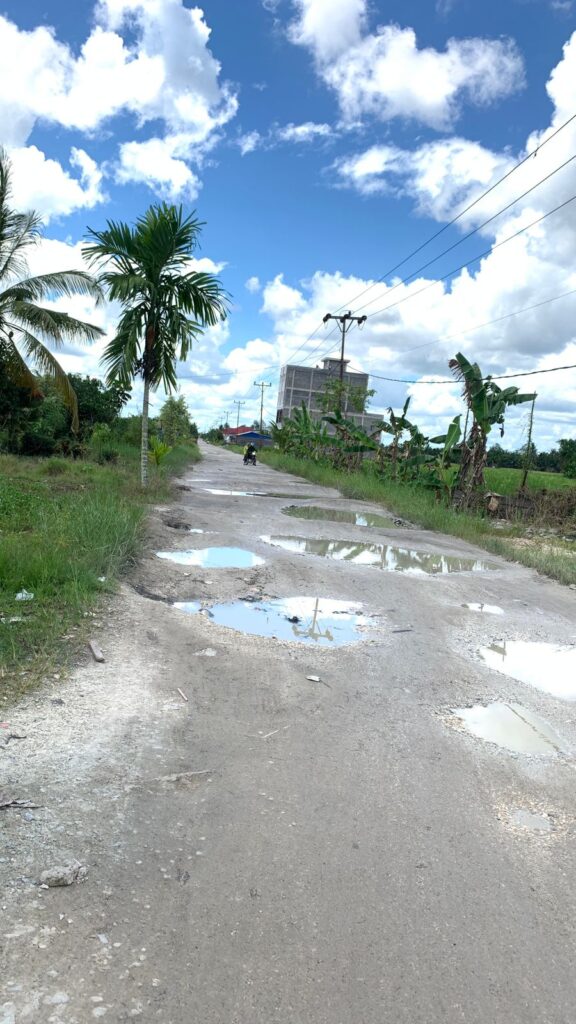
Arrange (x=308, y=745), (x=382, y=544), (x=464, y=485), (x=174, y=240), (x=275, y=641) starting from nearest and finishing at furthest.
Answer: (x=308, y=745)
(x=275, y=641)
(x=382, y=544)
(x=174, y=240)
(x=464, y=485)

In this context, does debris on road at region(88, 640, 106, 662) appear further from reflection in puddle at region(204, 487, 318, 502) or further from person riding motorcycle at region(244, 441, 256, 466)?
person riding motorcycle at region(244, 441, 256, 466)

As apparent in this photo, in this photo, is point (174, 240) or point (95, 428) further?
point (95, 428)

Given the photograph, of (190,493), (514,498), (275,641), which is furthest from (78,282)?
(275,641)

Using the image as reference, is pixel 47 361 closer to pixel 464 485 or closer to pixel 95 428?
pixel 95 428

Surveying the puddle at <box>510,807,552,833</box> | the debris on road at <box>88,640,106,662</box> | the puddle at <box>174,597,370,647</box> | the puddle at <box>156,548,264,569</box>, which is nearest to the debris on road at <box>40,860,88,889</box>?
the puddle at <box>510,807,552,833</box>

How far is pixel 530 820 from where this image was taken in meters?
3.19

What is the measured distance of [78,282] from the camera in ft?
56.0

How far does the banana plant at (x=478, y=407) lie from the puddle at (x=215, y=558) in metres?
9.53

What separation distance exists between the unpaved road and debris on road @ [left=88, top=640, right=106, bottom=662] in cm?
8

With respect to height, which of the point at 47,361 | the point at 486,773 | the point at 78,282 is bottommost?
the point at 486,773

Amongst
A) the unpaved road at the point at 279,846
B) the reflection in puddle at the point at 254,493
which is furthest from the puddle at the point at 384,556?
the reflection in puddle at the point at 254,493

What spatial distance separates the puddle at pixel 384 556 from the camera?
982cm

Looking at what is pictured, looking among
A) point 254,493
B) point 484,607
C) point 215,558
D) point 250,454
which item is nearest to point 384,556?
point 215,558

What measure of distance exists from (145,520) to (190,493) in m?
7.63
